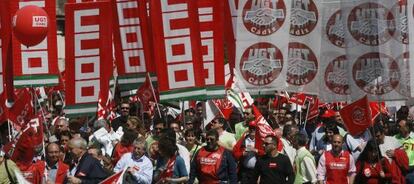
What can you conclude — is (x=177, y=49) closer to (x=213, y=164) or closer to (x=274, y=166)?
(x=274, y=166)

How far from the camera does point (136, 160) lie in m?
19.1

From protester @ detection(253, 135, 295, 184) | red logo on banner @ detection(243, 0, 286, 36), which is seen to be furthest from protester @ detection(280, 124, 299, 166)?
red logo on banner @ detection(243, 0, 286, 36)

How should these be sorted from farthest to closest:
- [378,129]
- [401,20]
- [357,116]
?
[378,129] → [401,20] → [357,116]

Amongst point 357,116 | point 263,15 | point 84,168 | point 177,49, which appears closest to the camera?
point 84,168

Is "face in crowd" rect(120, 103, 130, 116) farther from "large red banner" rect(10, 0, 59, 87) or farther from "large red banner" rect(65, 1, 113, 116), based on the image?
"large red banner" rect(10, 0, 59, 87)

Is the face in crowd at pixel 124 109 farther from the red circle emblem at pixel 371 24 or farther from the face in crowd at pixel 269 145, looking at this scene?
the red circle emblem at pixel 371 24

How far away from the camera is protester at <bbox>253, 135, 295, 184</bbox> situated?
2056 cm

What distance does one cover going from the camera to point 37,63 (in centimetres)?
2252

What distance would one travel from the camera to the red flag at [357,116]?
68.3 feet

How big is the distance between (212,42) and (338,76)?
2.52 m

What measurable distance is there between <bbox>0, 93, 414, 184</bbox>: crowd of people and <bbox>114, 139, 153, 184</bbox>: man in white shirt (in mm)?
13

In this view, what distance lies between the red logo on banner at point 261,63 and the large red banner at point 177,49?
135 centimetres

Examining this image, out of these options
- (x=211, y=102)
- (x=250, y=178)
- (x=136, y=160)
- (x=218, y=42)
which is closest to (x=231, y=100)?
(x=211, y=102)

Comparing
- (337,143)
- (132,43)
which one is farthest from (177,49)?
(337,143)
